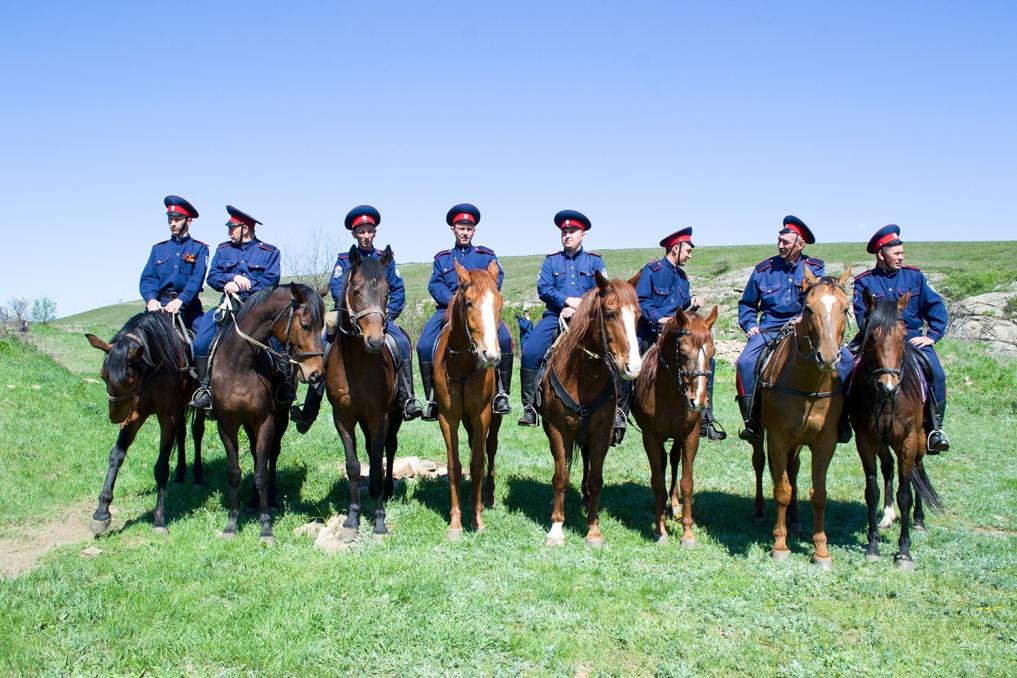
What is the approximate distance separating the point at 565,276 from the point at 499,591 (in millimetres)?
3866

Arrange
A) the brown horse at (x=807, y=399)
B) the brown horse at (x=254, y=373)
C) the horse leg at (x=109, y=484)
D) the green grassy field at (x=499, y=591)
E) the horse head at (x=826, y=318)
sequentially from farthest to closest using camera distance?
the horse leg at (x=109, y=484) → the brown horse at (x=254, y=373) → the brown horse at (x=807, y=399) → the horse head at (x=826, y=318) → the green grassy field at (x=499, y=591)

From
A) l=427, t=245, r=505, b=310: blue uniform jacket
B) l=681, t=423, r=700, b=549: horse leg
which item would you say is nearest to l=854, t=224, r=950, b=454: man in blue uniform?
l=681, t=423, r=700, b=549: horse leg

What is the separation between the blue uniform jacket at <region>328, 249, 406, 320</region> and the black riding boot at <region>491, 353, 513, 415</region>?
1329 mm

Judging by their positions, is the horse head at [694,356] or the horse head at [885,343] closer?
the horse head at [885,343]

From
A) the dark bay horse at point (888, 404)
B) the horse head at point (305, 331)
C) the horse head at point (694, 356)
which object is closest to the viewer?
the dark bay horse at point (888, 404)

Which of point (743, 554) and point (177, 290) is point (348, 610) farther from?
point (177, 290)

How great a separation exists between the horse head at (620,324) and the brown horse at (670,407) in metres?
0.62

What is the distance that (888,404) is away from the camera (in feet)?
22.9

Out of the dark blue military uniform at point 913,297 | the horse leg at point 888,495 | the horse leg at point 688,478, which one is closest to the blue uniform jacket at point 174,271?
the horse leg at point 688,478

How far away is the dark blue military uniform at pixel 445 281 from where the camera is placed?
8.39 metres

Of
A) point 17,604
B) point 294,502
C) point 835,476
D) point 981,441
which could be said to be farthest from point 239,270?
point 981,441

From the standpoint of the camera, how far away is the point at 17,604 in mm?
5602

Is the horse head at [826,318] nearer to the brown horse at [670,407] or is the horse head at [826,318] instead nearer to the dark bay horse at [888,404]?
the dark bay horse at [888,404]

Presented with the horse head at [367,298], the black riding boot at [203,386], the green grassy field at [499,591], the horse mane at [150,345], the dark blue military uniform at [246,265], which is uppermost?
the dark blue military uniform at [246,265]
